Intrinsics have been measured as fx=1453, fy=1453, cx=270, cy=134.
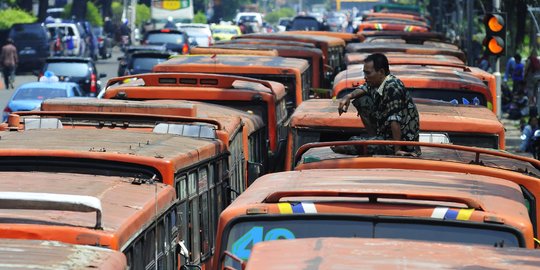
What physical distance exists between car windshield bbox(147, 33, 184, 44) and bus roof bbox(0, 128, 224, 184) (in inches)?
1723

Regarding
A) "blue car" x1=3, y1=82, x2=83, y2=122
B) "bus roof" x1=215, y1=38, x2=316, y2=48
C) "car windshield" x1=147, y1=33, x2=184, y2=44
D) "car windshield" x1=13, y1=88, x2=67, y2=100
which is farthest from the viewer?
"car windshield" x1=147, y1=33, x2=184, y2=44

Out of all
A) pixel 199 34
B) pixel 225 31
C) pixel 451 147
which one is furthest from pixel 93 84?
pixel 225 31

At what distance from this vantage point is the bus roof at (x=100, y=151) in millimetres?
8688

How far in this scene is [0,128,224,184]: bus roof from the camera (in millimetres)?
8688

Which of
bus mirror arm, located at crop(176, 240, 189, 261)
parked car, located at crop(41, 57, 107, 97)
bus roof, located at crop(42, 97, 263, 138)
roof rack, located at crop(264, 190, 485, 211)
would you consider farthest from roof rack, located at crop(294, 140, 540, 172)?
parked car, located at crop(41, 57, 107, 97)

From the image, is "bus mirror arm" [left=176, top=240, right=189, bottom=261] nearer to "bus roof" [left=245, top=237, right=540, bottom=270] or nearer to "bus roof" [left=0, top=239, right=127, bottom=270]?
"bus roof" [left=0, top=239, right=127, bottom=270]

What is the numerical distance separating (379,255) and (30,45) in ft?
167

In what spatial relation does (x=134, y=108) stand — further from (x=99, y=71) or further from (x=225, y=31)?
(x=225, y=31)

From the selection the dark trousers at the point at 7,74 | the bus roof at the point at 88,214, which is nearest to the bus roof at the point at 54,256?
the bus roof at the point at 88,214

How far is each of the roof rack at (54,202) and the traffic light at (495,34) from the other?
1610cm

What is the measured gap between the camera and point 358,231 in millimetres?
5996

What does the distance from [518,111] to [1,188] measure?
2847 centimetres

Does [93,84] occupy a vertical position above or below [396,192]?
below

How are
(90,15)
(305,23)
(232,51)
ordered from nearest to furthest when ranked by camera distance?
1. (232,51)
2. (305,23)
3. (90,15)
